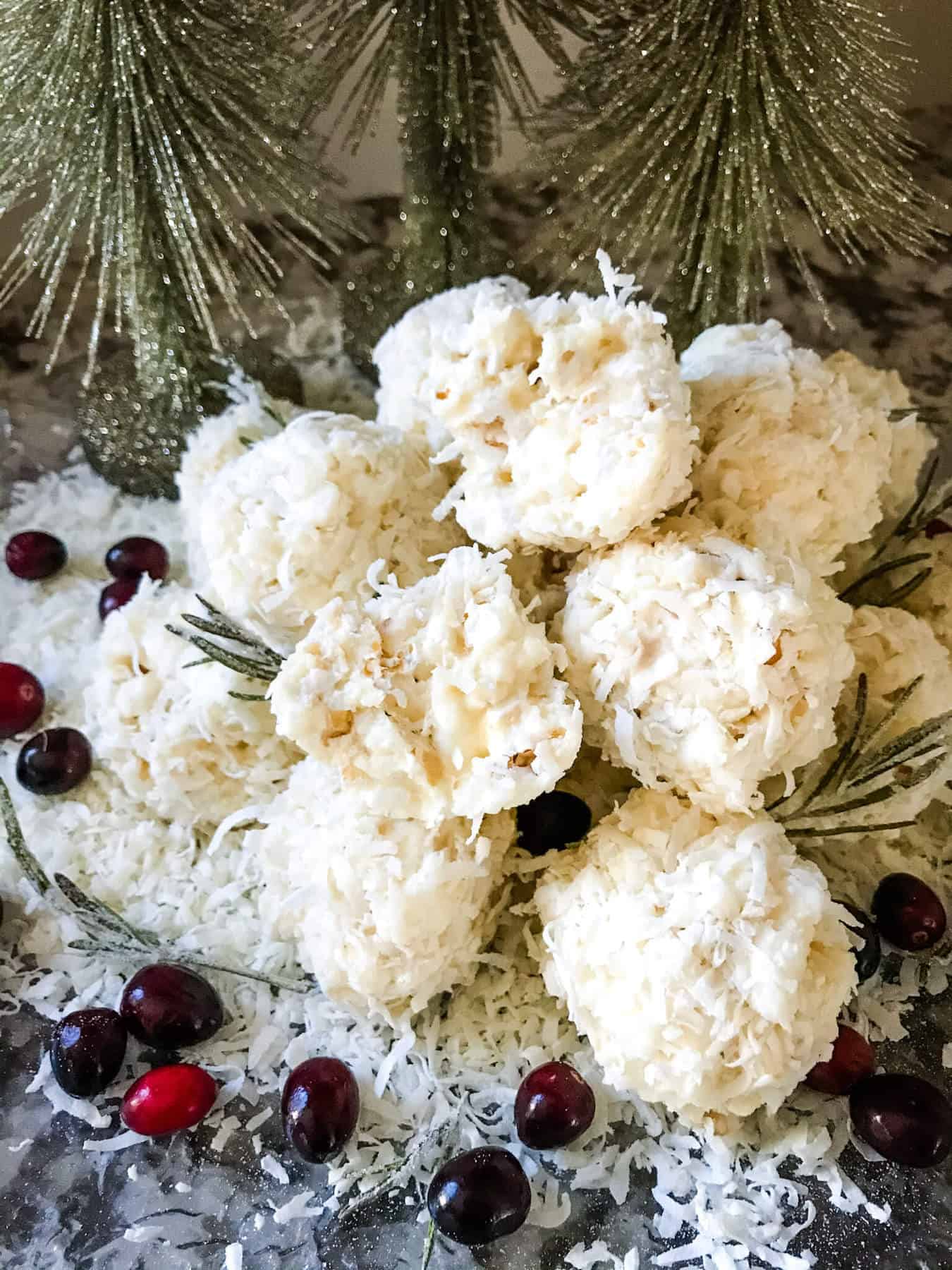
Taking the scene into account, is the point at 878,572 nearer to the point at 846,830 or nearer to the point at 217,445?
the point at 846,830

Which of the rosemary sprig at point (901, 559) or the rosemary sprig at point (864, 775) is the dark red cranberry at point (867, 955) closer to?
the rosemary sprig at point (864, 775)

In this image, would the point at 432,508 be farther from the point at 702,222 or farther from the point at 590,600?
the point at 702,222

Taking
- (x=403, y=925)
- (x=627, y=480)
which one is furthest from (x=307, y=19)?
(x=403, y=925)

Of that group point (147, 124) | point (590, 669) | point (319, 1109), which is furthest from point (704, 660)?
point (147, 124)

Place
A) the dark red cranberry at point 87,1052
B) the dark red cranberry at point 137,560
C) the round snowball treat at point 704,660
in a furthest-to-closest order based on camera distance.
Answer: the dark red cranberry at point 137,560, the dark red cranberry at point 87,1052, the round snowball treat at point 704,660

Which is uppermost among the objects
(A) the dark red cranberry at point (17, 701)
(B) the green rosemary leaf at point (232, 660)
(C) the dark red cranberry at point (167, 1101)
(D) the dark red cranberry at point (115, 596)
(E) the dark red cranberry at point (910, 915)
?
(B) the green rosemary leaf at point (232, 660)

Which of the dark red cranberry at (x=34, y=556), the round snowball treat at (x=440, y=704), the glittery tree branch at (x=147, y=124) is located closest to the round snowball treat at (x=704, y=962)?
the round snowball treat at (x=440, y=704)
